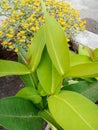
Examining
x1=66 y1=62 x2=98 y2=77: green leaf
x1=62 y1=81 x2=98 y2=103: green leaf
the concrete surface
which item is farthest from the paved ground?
x1=66 y1=62 x2=98 y2=77: green leaf

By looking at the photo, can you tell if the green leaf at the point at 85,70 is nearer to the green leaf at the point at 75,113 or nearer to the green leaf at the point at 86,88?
the green leaf at the point at 75,113

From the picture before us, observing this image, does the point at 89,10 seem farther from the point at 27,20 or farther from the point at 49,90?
the point at 49,90

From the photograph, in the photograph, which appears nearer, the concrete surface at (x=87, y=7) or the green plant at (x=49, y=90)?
the green plant at (x=49, y=90)

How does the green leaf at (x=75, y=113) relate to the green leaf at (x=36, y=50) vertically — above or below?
below

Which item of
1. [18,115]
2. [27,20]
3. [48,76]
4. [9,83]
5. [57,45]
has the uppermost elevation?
[57,45]

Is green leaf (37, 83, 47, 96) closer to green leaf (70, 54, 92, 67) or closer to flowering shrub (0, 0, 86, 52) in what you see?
green leaf (70, 54, 92, 67)

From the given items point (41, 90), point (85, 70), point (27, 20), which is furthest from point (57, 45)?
point (27, 20)

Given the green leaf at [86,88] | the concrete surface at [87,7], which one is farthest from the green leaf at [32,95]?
the concrete surface at [87,7]
